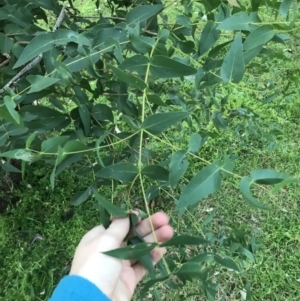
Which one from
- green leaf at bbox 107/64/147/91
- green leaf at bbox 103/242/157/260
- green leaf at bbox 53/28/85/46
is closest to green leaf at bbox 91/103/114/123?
green leaf at bbox 53/28/85/46

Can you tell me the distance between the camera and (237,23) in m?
0.82

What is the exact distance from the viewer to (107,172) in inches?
30.1

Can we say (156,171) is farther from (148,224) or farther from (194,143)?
(148,224)

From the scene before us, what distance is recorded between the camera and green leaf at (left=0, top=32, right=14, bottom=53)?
1038mm

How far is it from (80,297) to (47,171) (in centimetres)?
124

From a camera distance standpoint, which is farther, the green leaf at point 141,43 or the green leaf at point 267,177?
the green leaf at point 141,43

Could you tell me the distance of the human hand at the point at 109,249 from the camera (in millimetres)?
953

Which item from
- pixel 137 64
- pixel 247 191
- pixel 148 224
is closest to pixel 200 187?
pixel 247 191

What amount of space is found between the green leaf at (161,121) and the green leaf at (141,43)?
16 cm

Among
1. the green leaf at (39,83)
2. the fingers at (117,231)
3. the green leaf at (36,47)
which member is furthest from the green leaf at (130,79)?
the fingers at (117,231)

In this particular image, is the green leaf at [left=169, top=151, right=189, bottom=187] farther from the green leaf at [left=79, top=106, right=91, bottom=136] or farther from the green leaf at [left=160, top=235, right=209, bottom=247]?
the green leaf at [left=79, top=106, right=91, bottom=136]

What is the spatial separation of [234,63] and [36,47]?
40 cm

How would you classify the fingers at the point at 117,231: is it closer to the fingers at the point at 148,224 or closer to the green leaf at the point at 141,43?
the fingers at the point at 148,224

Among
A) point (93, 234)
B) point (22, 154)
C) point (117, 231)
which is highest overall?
point (22, 154)
